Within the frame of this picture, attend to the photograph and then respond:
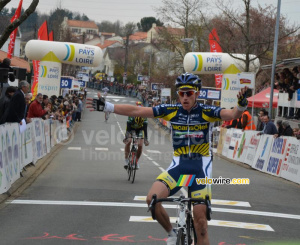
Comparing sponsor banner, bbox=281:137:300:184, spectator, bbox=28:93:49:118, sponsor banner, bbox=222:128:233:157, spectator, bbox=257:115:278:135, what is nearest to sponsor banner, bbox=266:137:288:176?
sponsor banner, bbox=281:137:300:184

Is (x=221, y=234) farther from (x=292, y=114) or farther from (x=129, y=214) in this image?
(x=292, y=114)

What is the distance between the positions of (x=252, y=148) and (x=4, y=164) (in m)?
12.7

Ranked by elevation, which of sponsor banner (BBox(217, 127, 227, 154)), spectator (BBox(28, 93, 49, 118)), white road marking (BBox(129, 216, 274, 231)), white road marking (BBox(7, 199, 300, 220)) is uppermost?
spectator (BBox(28, 93, 49, 118))

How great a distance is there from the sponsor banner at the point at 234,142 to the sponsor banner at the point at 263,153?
3282mm

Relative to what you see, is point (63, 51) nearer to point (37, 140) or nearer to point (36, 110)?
point (36, 110)

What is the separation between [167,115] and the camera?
732 cm

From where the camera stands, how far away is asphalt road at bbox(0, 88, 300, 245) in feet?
29.2

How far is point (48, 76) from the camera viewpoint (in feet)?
113

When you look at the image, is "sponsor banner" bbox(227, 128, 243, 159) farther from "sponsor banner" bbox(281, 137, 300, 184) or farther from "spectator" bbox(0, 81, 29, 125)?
"spectator" bbox(0, 81, 29, 125)

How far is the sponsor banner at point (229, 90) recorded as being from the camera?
112ft

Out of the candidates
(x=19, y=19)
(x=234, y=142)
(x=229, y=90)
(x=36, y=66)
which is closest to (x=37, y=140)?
(x=19, y=19)

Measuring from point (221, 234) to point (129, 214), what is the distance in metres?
2.02

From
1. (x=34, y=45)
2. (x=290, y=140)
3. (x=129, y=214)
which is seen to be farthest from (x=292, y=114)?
(x=129, y=214)

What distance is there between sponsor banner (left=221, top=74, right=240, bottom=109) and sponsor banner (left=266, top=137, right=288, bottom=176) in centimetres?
1313
